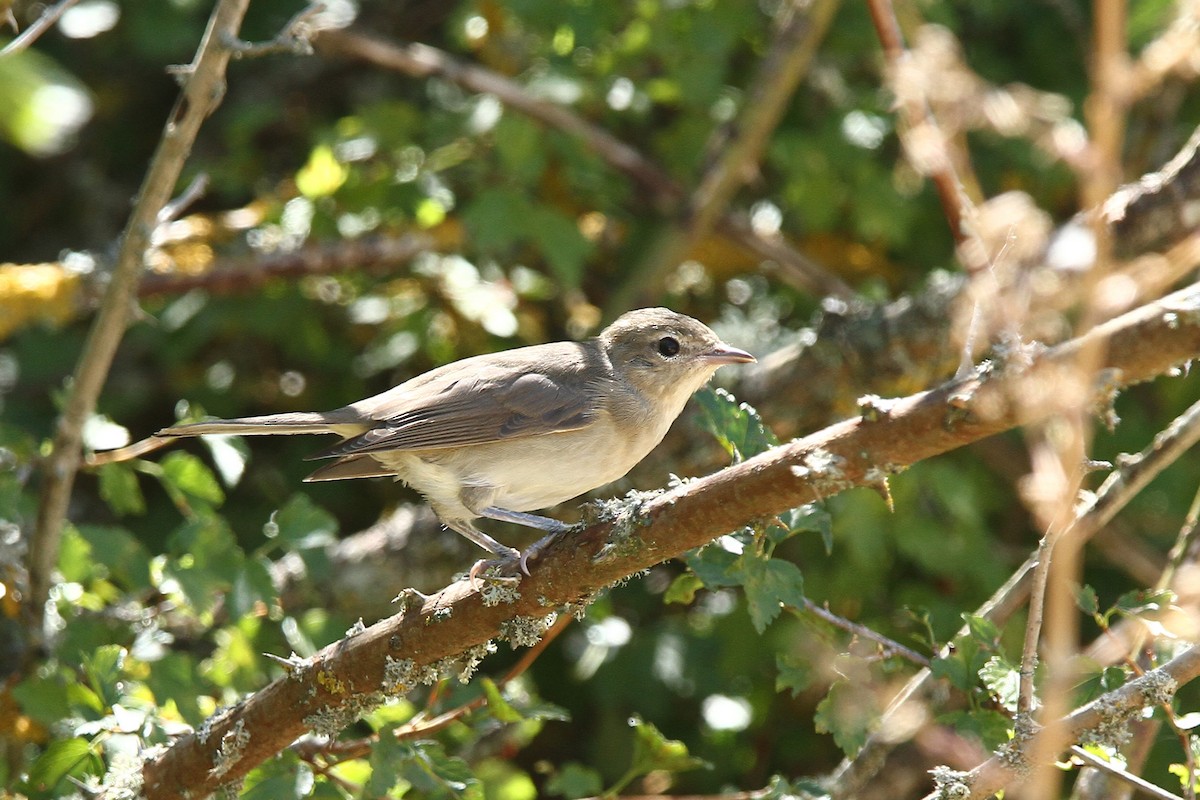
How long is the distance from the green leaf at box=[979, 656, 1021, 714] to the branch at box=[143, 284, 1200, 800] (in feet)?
1.99

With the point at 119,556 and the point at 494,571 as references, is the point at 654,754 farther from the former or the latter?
the point at 119,556

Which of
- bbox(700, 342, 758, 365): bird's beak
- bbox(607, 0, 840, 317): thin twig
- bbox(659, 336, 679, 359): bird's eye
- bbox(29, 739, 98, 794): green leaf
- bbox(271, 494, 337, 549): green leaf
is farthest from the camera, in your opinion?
bbox(607, 0, 840, 317): thin twig

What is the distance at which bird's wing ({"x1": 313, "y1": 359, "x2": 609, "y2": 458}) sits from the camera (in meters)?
3.77

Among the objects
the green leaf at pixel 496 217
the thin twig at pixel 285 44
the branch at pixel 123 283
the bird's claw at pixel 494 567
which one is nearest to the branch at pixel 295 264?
the green leaf at pixel 496 217

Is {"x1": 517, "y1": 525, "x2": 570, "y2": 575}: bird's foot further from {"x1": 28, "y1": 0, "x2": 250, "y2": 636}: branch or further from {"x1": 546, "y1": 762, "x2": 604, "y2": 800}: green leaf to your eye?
{"x1": 28, "y1": 0, "x2": 250, "y2": 636}: branch

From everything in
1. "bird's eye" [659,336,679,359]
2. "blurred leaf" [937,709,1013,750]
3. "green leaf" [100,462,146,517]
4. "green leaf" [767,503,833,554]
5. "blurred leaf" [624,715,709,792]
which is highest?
"bird's eye" [659,336,679,359]

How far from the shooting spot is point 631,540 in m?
2.59

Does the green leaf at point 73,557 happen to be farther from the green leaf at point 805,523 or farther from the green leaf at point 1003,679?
the green leaf at point 1003,679

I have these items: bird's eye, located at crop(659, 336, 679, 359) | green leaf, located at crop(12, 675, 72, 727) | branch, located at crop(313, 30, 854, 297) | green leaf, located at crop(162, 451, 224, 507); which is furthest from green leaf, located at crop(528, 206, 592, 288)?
green leaf, located at crop(12, 675, 72, 727)

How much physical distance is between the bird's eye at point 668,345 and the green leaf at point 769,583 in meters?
1.45

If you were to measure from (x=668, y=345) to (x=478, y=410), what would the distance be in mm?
736

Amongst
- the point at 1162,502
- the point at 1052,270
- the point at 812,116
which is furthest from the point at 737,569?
the point at 812,116

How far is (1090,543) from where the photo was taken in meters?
4.85

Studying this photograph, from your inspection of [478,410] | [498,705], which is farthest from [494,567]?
[478,410]
